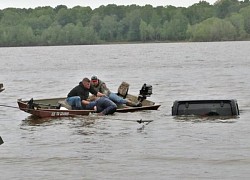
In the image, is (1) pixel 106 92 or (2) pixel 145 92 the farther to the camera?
(2) pixel 145 92

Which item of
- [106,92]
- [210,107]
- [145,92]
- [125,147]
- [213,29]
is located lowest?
[213,29]

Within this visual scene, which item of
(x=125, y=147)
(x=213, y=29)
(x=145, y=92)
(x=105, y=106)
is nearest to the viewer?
(x=125, y=147)

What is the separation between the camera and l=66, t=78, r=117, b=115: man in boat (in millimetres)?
24453

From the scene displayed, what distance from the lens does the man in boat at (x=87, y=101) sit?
24.5m

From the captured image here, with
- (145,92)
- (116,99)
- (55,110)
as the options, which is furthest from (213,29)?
(55,110)

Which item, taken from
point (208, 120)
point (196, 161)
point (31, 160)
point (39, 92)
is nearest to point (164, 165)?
point (196, 161)

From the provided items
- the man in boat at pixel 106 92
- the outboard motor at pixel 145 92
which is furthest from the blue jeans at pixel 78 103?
the outboard motor at pixel 145 92

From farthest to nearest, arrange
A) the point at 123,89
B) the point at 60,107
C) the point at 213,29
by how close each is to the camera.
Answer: the point at 213,29 < the point at 123,89 < the point at 60,107

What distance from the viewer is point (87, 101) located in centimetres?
2481

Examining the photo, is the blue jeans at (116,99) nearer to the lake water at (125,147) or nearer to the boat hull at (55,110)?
the boat hull at (55,110)

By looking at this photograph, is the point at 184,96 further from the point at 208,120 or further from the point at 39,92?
the point at 208,120

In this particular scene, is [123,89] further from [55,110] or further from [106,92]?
[55,110]

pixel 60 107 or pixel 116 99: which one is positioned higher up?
pixel 116 99

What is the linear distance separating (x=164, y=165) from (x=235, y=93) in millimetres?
20998
